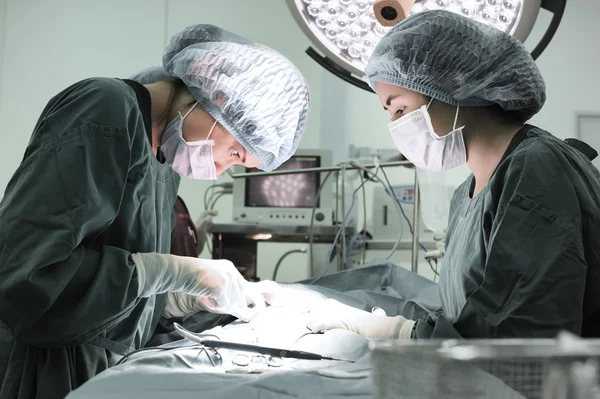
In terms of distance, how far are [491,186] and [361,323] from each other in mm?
440

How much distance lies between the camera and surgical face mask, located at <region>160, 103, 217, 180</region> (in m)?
1.56

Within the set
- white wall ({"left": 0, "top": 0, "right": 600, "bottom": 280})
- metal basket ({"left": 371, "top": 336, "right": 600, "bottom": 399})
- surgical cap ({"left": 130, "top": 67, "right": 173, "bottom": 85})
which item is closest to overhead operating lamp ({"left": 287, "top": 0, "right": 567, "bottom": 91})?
surgical cap ({"left": 130, "top": 67, "right": 173, "bottom": 85})

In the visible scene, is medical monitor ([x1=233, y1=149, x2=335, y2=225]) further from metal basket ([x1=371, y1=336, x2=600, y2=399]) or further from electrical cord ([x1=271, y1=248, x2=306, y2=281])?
metal basket ([x1=371, y1=336, x2=600, y2=399])

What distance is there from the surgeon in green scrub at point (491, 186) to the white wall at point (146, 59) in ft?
8.53

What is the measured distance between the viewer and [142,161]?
1374mm

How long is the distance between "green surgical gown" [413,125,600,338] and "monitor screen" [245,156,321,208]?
6.70ft

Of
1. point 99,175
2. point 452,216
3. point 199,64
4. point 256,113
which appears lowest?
point 452,216

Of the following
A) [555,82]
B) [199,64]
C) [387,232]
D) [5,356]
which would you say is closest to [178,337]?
[5,356]

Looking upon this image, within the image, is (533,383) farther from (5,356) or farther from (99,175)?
(5,356)

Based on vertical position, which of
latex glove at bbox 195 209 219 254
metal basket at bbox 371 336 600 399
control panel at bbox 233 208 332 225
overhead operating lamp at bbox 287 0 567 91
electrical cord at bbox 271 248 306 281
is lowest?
electrical cord at bbox 271 248 306 281

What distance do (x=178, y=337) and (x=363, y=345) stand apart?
58 cm

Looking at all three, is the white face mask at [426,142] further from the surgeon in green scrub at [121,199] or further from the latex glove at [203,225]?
the latex glove at [203,225]

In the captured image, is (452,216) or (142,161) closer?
(142,161)

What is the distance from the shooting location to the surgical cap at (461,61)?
1.39 metres
